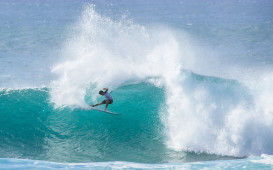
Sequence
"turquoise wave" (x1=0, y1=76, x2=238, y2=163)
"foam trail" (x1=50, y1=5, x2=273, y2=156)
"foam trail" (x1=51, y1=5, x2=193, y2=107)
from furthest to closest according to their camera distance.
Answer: "foam trail" (x1=51, y1=5, x2=193, y2=107) < "foam trail" (x1=50, y1=5, x2=273, y2=156) < "turquoise wave" (x1=0, y1=76, x2=238, y2=163)

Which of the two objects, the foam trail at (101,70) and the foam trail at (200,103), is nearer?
→ the foam trail at (200,103)

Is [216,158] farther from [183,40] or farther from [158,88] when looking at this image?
[183,40]

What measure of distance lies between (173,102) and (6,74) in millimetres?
15822

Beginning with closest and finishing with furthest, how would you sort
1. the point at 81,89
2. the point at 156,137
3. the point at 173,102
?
the point at 156,137 < the point at 173,102 < the point at 81,89

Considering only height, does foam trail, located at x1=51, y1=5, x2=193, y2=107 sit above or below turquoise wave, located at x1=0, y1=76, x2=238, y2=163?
above

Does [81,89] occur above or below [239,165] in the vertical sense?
above

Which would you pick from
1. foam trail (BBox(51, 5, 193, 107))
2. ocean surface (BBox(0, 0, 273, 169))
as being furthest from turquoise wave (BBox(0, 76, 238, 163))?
foam trail (BBox(51, 5, 193, 107))

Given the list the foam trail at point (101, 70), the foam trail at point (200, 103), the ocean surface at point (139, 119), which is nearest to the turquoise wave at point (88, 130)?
the ocean surface at point (139, 119)

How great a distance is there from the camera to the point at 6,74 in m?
24.5

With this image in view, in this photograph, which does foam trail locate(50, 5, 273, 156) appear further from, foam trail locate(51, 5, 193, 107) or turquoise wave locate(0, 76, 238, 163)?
turquoise wave locate(0, 76, 238, 163)

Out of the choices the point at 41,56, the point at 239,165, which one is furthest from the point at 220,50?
the point at 239,165

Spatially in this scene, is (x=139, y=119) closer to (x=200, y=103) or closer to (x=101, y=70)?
(x=200, y=103)

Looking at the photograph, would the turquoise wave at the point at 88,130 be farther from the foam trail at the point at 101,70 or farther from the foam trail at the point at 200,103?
the foam trail at the point at 101,70

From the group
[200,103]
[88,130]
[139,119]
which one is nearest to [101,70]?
[139,119]
